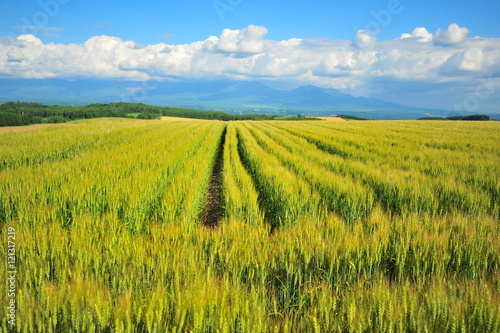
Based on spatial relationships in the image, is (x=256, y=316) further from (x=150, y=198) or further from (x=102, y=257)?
(x=150, y=198)

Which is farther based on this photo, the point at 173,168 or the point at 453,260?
the point at 173,168

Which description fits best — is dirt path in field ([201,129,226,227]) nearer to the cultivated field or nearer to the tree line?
the cultivated field

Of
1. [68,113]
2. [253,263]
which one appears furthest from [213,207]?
[68,113]

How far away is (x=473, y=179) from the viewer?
7.29 m

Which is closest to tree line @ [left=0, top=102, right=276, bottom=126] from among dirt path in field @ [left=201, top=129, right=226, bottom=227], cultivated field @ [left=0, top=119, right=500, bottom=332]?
dirt path in field @ [left=201, top=129, right=226, bottom=227]

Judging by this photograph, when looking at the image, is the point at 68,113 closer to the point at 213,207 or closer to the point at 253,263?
the point at 213,207

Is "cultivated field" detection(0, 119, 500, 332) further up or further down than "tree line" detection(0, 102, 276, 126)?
further down

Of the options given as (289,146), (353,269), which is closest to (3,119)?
(289,146)

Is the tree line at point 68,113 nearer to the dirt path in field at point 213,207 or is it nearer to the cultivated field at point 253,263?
the dirt path in field at point 213,207

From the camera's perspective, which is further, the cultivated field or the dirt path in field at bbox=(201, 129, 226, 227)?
the dirt path in field at bbox=(201, 129, 226, 227)

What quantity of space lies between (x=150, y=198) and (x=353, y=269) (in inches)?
192

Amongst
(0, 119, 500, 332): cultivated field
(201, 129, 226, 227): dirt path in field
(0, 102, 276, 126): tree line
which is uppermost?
(0, 102, 276, 126): tree line

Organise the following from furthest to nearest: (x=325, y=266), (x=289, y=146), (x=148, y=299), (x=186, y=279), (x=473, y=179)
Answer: (x=289, y=146) < (x=473, y=179) < (x=325, y=266) < (x=186, y=279) < (x=148, y=299)

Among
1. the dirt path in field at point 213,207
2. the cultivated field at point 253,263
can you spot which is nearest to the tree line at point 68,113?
the dirt path in field at point 213,207
